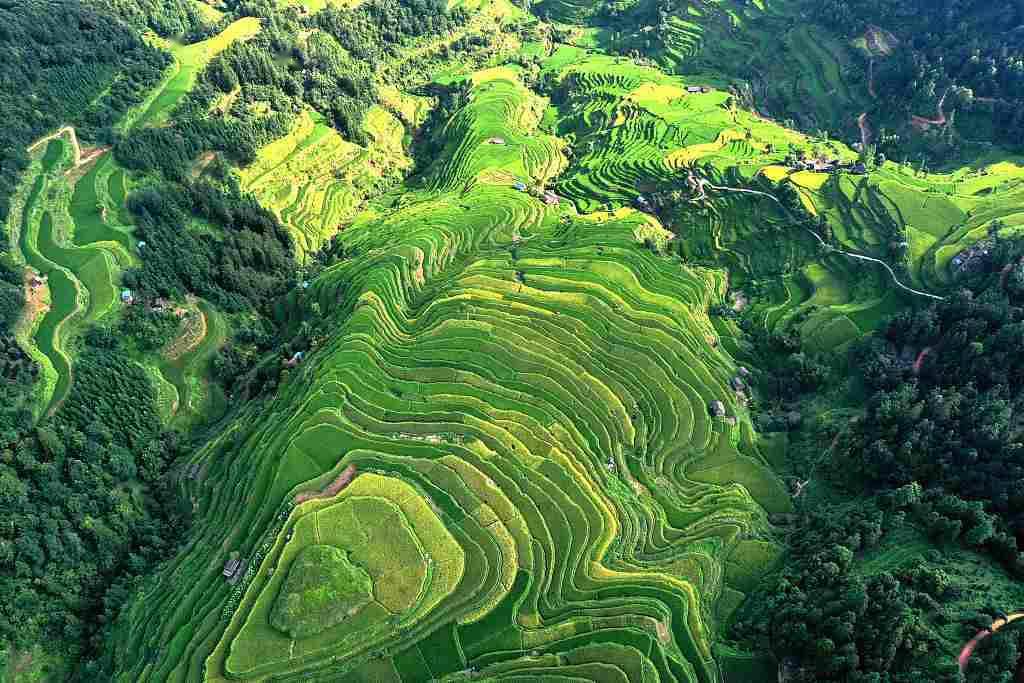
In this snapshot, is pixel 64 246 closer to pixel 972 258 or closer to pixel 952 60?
pixel 972 258

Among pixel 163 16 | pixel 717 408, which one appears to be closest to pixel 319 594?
pixel 717 408

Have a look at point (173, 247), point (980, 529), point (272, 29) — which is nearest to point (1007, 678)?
point (980, 529)

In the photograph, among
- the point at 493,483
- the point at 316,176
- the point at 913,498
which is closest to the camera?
the point at 913,498

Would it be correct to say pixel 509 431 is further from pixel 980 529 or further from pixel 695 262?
pixel 695 262

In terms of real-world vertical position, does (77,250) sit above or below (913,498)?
above

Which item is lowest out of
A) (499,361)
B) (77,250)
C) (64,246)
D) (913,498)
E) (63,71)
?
(913,498)

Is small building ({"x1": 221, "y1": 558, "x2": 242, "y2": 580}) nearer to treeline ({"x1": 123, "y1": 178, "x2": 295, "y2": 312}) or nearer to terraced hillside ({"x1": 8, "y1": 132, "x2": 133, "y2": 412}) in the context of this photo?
terraced hillside ({"x1": 8, "y1": 132, "x2": 133, "y2": 412})
